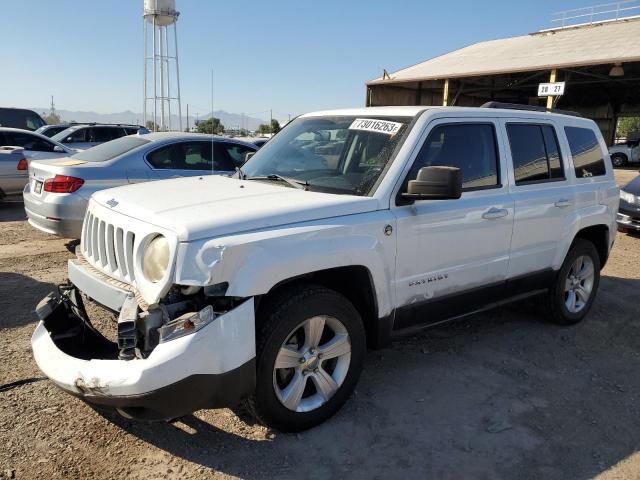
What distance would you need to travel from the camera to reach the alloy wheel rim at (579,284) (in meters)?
5.13

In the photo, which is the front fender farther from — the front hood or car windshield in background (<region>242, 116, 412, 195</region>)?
car windshield in background (<region>242, 116, 412, 195</region>)

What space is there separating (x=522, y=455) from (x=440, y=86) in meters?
25.6

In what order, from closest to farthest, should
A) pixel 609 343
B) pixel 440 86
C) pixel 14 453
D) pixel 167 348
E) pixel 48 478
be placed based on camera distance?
pixel 167 348, pixel 48 478, pixel 14 453, pixel 609 343, pixel 440 86

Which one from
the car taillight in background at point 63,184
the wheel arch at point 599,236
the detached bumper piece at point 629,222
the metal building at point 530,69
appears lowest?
the detached bumper piece at point 629,222

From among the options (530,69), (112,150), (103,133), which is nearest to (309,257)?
(112,150)

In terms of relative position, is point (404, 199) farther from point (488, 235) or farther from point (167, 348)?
point (167, 348)

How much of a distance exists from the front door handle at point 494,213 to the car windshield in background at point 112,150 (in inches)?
199

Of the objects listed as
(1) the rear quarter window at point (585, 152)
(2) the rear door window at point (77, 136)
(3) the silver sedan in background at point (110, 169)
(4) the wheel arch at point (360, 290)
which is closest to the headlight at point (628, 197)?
(1) the rear quarter window at point (585, 152)

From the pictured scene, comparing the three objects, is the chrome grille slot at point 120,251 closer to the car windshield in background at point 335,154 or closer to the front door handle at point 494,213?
the car windshield in background at point 335,154

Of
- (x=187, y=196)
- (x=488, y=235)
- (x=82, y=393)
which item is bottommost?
(x=82, y=393)

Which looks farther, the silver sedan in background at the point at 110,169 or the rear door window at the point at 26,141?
the rear door window at the point at 26,141

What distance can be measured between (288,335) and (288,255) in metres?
0.45

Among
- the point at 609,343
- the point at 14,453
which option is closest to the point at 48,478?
the point at 14,453

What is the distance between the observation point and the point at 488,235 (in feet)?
13.2
